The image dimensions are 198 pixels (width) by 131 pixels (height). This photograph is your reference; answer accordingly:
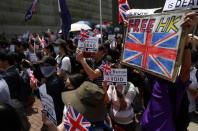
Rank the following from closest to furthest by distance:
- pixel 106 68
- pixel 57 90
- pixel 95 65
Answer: pixel 57 90, pixel 106 68, pixel 95 65

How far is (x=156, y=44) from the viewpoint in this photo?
295 centimetres

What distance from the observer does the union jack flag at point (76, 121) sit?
2.75 metres

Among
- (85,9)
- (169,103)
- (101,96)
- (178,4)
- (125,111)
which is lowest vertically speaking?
(125,111)

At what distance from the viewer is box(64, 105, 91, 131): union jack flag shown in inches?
108

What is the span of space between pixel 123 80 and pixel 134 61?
1.59m

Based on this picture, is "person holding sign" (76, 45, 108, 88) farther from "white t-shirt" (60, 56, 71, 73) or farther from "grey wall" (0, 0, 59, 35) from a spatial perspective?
"grey wall" (0, 0, 59, 35)

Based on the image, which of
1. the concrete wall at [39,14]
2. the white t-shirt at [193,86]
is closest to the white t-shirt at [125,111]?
the white t-shirt at [193,86]

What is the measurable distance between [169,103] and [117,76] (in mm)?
1907

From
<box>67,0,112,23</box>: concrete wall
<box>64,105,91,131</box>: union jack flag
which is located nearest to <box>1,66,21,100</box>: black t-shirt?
<box>64,105,91,131</box>: union jack flag

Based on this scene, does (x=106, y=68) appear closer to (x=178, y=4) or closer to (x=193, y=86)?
(x=193, y=86)

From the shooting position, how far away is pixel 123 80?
480 cm

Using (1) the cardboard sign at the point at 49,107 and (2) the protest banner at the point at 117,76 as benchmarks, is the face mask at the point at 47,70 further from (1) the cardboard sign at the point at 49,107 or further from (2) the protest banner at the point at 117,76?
(1) the cardboard sign at the point at 49,107

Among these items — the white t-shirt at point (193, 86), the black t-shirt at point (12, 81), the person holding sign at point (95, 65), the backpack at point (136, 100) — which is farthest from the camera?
the white t-shirt at point (193, 86)

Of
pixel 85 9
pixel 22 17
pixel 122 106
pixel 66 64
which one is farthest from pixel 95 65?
pixel 85 9
